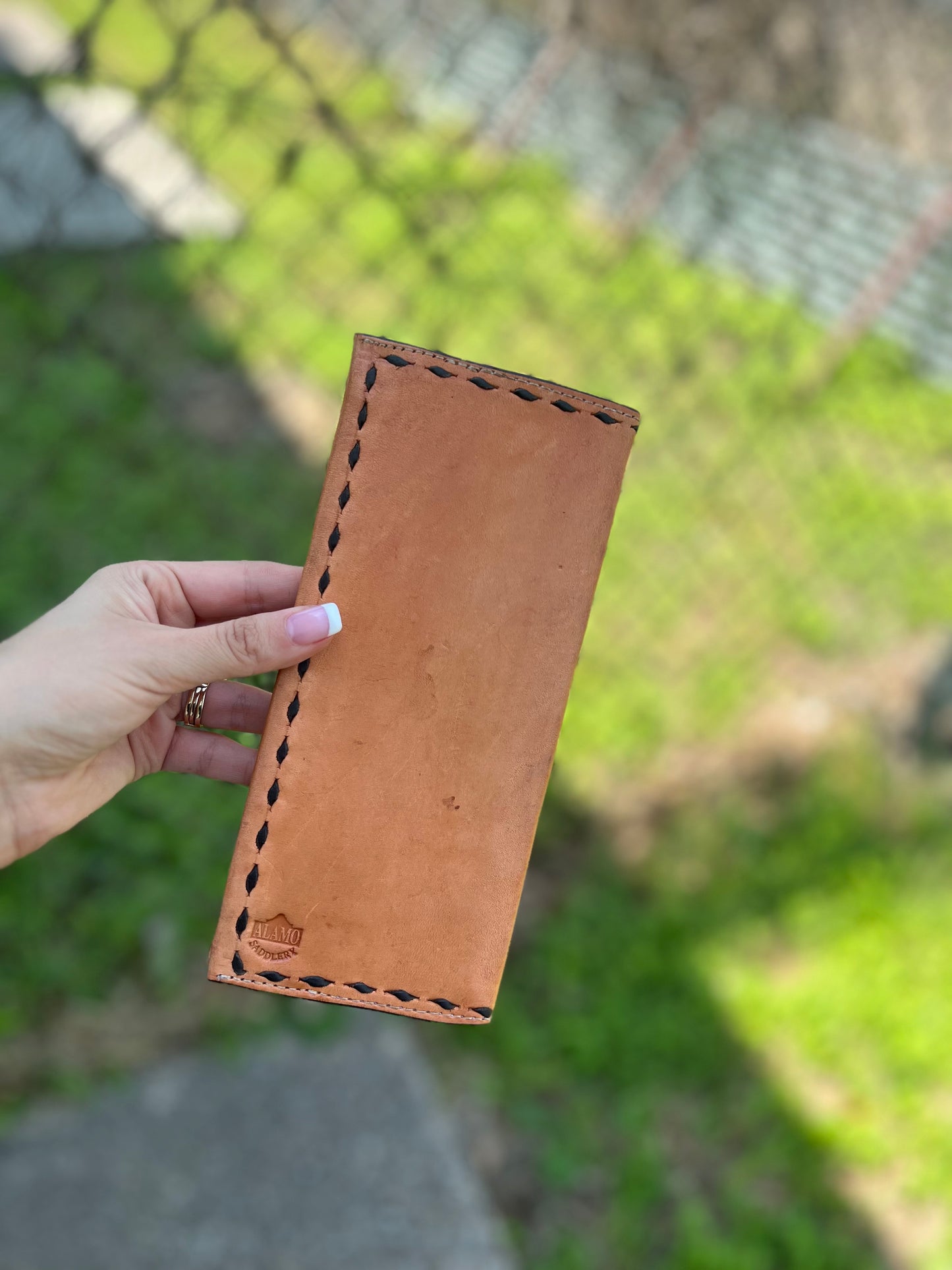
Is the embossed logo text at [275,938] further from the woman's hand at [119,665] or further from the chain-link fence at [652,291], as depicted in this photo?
the chain-link fence at [652,291]

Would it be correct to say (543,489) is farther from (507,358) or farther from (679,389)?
(679,389)

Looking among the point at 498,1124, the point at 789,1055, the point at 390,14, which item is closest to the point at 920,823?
the point at 789,1055

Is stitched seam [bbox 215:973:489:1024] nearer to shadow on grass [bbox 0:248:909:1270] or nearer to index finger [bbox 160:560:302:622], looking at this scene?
index finger [bbox 160:560:302:622]

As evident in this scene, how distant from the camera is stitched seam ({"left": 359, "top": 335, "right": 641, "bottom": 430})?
1049 millimetres

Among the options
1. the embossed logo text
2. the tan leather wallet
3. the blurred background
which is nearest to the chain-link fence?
the blurred background

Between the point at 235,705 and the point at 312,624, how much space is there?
0.36 m

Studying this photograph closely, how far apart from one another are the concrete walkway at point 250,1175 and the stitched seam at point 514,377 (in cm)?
156

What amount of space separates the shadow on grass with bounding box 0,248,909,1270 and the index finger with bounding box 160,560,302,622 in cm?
69

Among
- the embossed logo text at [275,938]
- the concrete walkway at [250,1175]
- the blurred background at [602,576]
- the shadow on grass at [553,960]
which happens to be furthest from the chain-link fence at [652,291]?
the embossed logo text at [275,938]

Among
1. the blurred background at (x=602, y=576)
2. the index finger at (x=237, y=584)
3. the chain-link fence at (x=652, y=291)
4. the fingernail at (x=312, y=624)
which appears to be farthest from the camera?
the chain-link fence at (x=652, y=291)

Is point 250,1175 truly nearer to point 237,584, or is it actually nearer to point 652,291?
point 237,584

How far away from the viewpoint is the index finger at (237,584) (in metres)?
1.23

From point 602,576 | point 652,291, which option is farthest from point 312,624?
point 652,291

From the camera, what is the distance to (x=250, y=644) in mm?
1055
